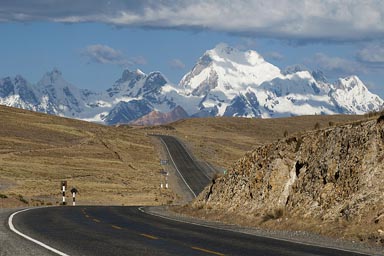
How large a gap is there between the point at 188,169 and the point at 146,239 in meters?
87.4

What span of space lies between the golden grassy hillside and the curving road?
18.5m

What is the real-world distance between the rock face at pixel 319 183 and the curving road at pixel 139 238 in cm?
368

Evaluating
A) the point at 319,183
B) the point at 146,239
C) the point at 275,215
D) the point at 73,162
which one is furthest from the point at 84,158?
the point at 146,239

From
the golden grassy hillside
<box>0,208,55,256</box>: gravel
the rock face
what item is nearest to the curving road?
<box>0,208,55,256</box>: gravel

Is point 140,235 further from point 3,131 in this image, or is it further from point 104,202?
point 3,131

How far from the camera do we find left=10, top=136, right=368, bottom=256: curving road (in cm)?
2094

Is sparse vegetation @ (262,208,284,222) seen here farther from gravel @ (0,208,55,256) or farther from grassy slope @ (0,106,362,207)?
gravel @ (0,208,55,256)

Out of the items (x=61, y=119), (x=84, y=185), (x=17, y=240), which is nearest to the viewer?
(x=17, y=240)

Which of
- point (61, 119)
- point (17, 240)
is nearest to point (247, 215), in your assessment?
point (17, 240)

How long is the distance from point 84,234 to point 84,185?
55.8m

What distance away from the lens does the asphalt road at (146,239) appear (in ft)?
68.6

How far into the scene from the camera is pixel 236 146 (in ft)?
533

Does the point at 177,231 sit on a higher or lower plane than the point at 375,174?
lower

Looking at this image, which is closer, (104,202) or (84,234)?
(84,234)
